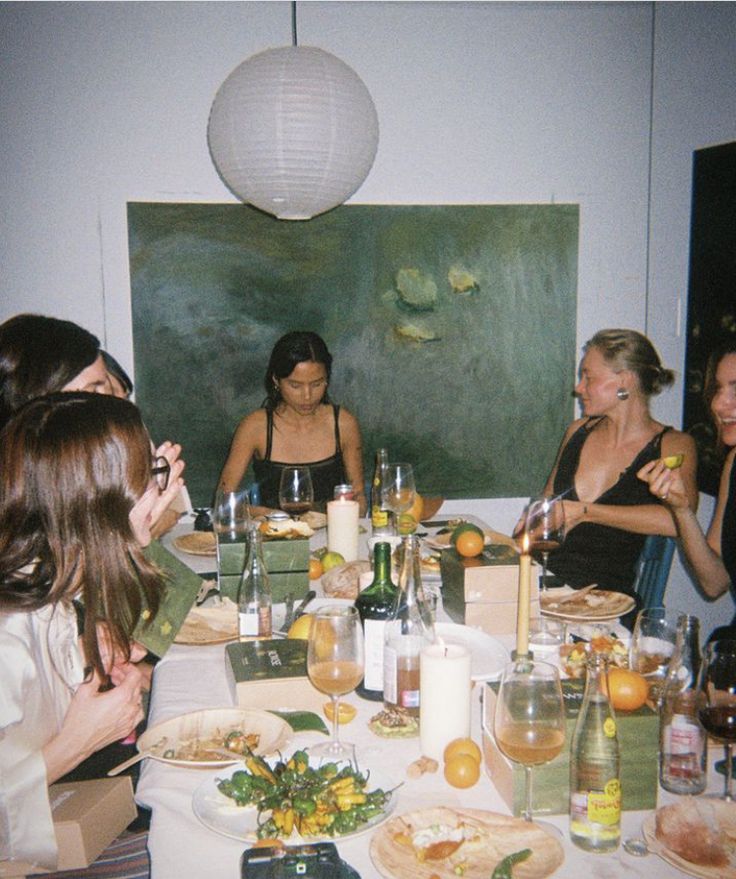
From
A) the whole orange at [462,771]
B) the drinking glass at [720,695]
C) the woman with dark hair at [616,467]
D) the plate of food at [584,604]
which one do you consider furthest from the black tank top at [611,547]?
the whole orange at [462,771]

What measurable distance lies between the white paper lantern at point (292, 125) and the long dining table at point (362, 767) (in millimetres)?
1379

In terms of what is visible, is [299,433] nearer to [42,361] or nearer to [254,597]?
[42,361]

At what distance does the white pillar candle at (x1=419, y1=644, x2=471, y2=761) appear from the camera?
3.91 ft

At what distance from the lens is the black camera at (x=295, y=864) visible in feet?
2.88

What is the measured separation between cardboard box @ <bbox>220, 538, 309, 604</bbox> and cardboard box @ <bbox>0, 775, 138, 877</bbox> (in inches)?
23.4

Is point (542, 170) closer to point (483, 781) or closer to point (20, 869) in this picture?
point (483, 781)

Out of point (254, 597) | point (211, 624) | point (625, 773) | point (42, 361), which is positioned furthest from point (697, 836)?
point (42, 361)

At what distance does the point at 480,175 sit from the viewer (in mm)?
3588

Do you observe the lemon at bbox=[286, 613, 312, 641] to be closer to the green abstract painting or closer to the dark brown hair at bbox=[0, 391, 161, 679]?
the dark brown hair at bbox=[0, 391, 161, 679]

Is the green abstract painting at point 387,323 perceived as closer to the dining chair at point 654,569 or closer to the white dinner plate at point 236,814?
the dining chair at point 654,569

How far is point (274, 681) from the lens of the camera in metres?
1.35

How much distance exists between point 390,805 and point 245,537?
976mm

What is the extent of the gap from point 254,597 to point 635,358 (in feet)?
5.10

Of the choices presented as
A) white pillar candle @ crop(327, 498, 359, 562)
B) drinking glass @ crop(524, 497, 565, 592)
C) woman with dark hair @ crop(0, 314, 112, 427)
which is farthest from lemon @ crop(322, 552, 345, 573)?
woman with dark hair @ crop(0, 314, 112, 427)
